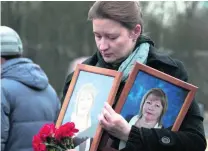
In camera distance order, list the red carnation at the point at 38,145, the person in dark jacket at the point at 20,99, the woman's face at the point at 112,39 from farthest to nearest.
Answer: the person in dark jacket at the point at 20,99
the woman's face at the point at 112,39
the red carnation at the point at 38,145

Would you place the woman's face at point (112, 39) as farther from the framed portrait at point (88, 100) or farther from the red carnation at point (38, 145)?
the red carnation at point (38, 145)

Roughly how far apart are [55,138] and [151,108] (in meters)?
0.35

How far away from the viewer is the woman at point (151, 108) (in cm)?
191

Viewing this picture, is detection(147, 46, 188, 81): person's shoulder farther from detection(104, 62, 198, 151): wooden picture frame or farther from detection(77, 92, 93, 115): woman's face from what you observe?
detection(77, 92, 93, 115): woman's face

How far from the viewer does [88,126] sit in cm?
195

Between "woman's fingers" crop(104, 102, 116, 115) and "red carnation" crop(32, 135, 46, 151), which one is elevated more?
"woman's fingers" crop(104, 102, 116, 115)

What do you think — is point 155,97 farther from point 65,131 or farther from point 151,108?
point 65,131

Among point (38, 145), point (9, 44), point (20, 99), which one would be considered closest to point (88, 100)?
point (38, 145)

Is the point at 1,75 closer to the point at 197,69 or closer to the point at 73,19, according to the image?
the point at 73,19

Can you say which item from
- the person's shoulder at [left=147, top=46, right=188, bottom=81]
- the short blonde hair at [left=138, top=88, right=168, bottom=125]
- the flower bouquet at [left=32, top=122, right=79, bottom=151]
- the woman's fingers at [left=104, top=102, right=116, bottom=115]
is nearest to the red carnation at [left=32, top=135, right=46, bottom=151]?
the flower bouquet at [left=32, top=122, right=79, bottom=151]

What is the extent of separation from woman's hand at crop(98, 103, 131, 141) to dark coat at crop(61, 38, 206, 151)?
0.10 feet

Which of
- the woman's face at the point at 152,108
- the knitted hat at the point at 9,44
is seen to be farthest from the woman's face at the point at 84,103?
the knitted hat at the point at 9,44

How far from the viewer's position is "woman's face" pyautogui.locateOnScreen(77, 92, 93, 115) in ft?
6.50

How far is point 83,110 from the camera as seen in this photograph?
6.52 feet
